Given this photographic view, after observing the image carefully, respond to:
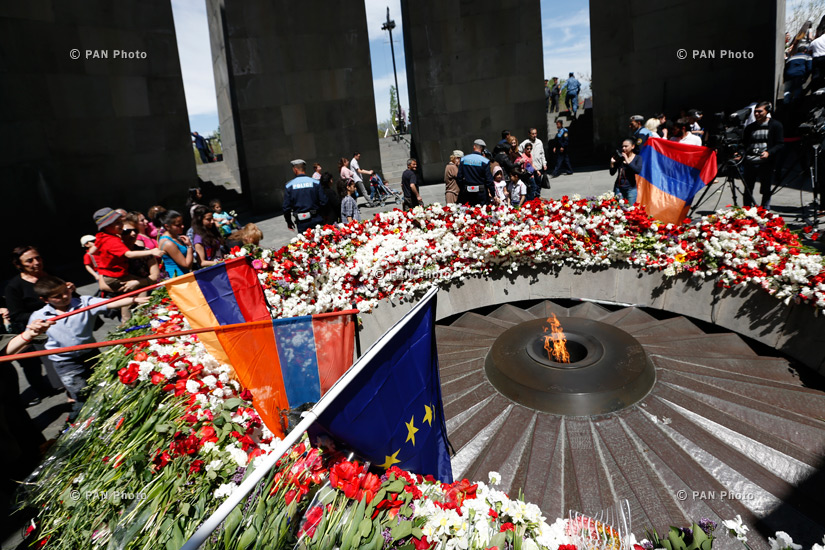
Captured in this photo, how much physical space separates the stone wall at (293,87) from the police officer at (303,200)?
838 cm

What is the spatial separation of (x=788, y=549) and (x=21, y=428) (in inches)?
235

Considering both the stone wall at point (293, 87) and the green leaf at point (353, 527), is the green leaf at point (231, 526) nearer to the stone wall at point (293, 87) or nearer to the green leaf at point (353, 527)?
the green leaf at point (353, 527)

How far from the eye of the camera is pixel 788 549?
2408 millimetres

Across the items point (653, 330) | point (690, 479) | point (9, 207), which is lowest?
point (690, 479)

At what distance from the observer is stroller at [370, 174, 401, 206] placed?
626 inches

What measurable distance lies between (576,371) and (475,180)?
4.81 m

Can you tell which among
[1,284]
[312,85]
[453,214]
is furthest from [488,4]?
[1,284]

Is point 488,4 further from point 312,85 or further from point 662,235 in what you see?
point 662,235

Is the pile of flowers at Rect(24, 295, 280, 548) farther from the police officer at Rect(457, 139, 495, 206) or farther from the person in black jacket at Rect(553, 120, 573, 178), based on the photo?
the person in black jacket at Rect(553, 120, 573, 178)

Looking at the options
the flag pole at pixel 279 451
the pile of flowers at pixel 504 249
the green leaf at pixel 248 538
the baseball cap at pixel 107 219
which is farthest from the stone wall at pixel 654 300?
the green leaf at pixel 248 538

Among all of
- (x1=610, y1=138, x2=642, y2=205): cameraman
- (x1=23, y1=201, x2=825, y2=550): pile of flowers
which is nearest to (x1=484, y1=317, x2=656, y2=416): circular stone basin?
(x1=23, y1=201, x2=825, y2=550): pile of flowers

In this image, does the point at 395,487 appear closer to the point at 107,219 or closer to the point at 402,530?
the point at 402,530

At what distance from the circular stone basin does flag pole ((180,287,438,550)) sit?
237 cm

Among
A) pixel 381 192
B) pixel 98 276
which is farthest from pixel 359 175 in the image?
pixel 98 276
